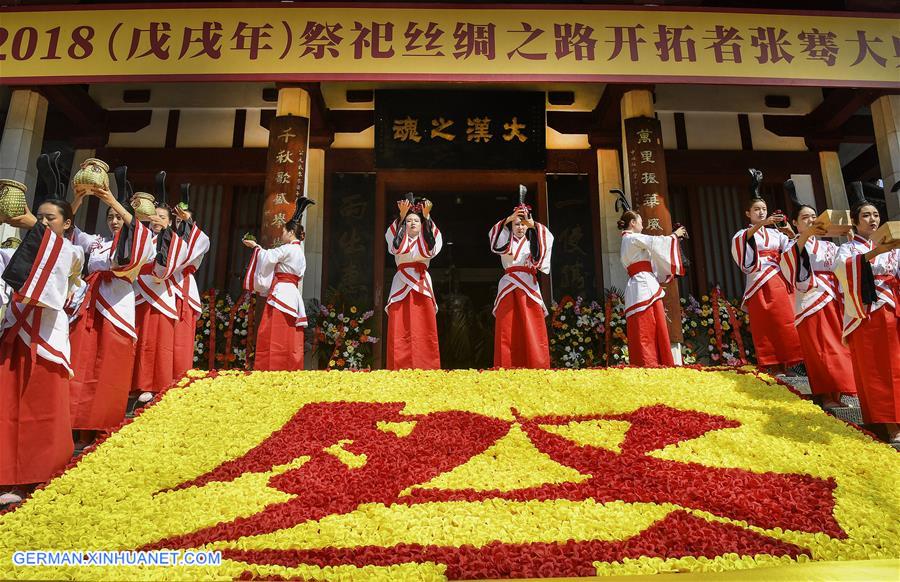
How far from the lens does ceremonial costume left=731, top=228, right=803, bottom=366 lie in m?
5.08

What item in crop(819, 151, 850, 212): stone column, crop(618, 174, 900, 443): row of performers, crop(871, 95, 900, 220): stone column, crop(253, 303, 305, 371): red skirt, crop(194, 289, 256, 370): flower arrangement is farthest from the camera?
crop(819, 151, 850, 212): stone column

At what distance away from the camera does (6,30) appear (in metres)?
5.77

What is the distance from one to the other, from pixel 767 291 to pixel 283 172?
5101mm

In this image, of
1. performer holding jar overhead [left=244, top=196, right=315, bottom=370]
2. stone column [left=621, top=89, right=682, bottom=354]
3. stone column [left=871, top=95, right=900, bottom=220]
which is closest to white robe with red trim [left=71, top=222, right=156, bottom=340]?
performer holding jar overhead [left=244, top=196, right=315, bottom=370]

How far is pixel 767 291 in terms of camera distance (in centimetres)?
519

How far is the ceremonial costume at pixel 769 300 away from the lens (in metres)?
5.08

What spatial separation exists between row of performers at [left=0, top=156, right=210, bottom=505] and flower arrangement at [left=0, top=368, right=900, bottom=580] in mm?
377

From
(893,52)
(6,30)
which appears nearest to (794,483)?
(893,52)

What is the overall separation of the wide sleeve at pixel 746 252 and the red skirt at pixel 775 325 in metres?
0.20

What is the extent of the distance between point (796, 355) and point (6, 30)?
7.79 metres

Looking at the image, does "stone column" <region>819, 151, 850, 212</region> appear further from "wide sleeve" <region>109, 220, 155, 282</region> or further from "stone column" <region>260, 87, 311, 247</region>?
"wide sleeve" <region>109, 220, 155, 282</region>

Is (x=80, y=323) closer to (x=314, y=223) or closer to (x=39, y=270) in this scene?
(x=39, y=270)

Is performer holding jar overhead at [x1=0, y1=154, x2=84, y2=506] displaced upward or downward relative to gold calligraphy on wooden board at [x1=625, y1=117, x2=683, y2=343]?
downward

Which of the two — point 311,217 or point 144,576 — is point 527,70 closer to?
point 311,217
